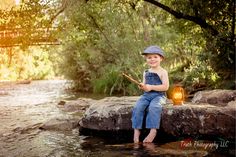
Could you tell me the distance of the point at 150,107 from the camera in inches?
235

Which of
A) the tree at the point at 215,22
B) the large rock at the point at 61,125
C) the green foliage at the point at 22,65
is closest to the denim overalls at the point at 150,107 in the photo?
the large rock at the point at 61,125

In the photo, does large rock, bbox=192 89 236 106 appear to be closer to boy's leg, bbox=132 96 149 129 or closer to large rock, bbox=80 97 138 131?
large rock, bbox=80 97 138 131

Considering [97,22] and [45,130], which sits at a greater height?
[97,22]

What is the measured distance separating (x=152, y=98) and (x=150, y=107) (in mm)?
241

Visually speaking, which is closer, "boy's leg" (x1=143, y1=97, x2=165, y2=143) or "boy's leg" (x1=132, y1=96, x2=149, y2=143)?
"boy's leg" (x1=143, y1=97, x2=165, y2=143)

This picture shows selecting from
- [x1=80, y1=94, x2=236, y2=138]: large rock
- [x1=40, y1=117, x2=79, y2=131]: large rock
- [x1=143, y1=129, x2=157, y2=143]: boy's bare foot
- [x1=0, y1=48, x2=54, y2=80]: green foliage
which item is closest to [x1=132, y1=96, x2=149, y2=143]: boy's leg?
[x1=143, y1=129, x2=157, y2=143]: boy's bare foot

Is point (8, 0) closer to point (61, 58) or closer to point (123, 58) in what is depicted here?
point (123, 58)

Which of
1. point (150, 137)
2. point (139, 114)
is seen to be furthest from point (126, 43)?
point (150, 137)

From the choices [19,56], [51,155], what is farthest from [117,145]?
[19,56]

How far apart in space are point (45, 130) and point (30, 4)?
3931 mm

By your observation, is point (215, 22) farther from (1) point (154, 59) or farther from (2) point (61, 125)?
(2) point (61, 125)

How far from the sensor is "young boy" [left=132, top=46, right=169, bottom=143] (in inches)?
231

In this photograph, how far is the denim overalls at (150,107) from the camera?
231 inches

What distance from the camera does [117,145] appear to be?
5.87 meters
